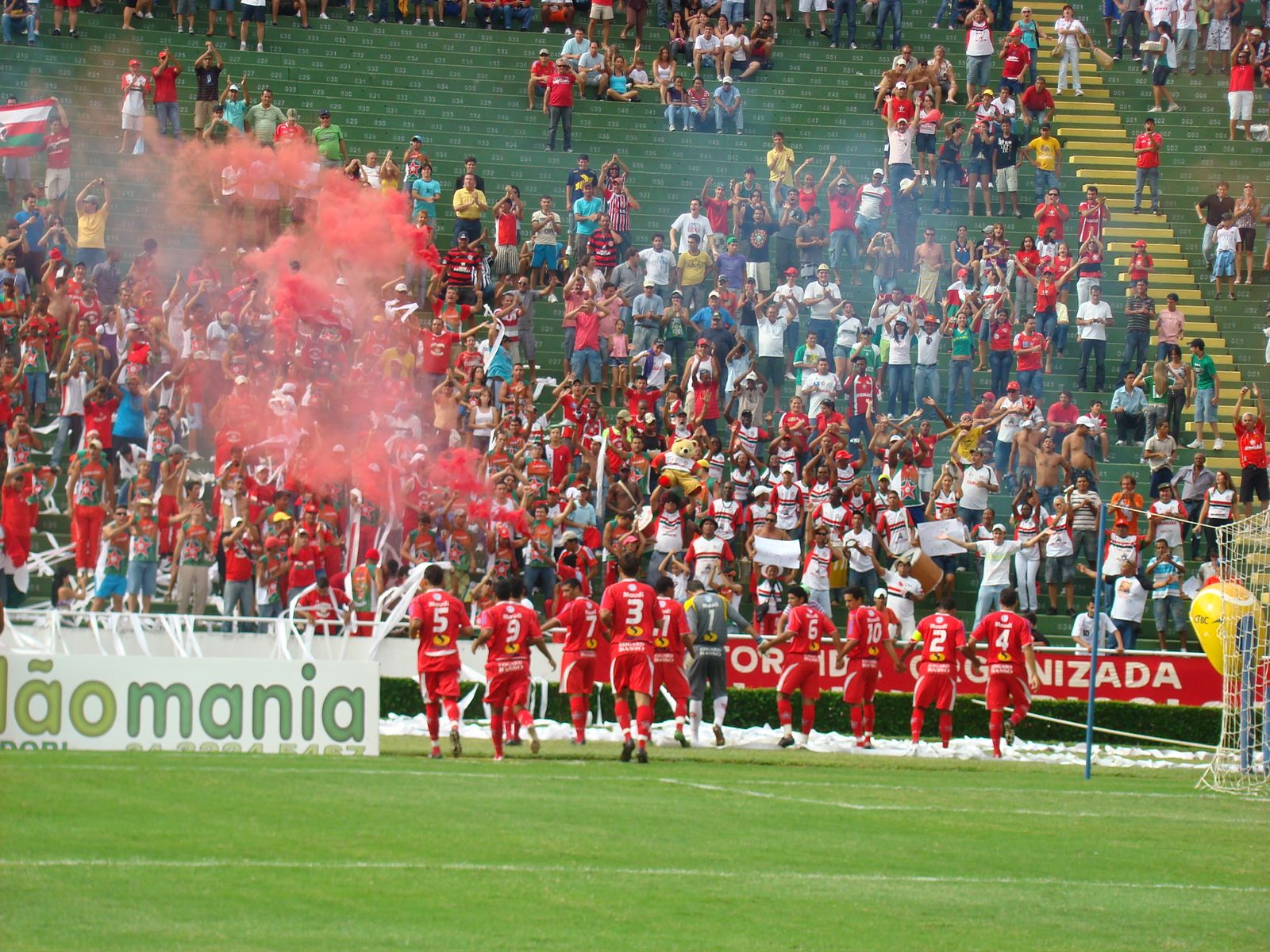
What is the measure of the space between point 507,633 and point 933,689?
17.9ft

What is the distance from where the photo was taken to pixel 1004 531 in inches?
1015

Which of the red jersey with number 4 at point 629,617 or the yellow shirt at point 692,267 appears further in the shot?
the yellow shirt at point 692,267

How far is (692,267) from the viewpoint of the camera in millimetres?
29922

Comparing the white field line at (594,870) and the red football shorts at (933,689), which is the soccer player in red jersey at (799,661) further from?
the white field line at (594,870)

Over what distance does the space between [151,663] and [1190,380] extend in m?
19.4

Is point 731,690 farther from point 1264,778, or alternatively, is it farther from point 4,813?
point 4,813

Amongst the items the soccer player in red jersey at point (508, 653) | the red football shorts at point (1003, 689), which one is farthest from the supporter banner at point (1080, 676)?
the soccer player in red jersey at point (508, 653)

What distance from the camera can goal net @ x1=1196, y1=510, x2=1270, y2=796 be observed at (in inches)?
739

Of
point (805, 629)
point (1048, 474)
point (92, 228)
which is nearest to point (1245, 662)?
point (805, 629)

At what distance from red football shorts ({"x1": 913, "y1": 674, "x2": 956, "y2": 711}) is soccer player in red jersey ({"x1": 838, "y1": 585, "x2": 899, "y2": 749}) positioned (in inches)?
24.5

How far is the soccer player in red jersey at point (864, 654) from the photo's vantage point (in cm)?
2111

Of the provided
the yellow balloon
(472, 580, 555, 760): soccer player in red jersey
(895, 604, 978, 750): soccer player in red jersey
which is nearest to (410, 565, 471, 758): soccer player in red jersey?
(472, 580, 555, 760): soccer player in red jersey

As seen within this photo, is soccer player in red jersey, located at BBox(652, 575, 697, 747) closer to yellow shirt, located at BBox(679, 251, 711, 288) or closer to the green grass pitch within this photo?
the green grass pitch

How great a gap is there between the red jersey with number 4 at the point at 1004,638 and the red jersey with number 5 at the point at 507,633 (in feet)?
17.9
